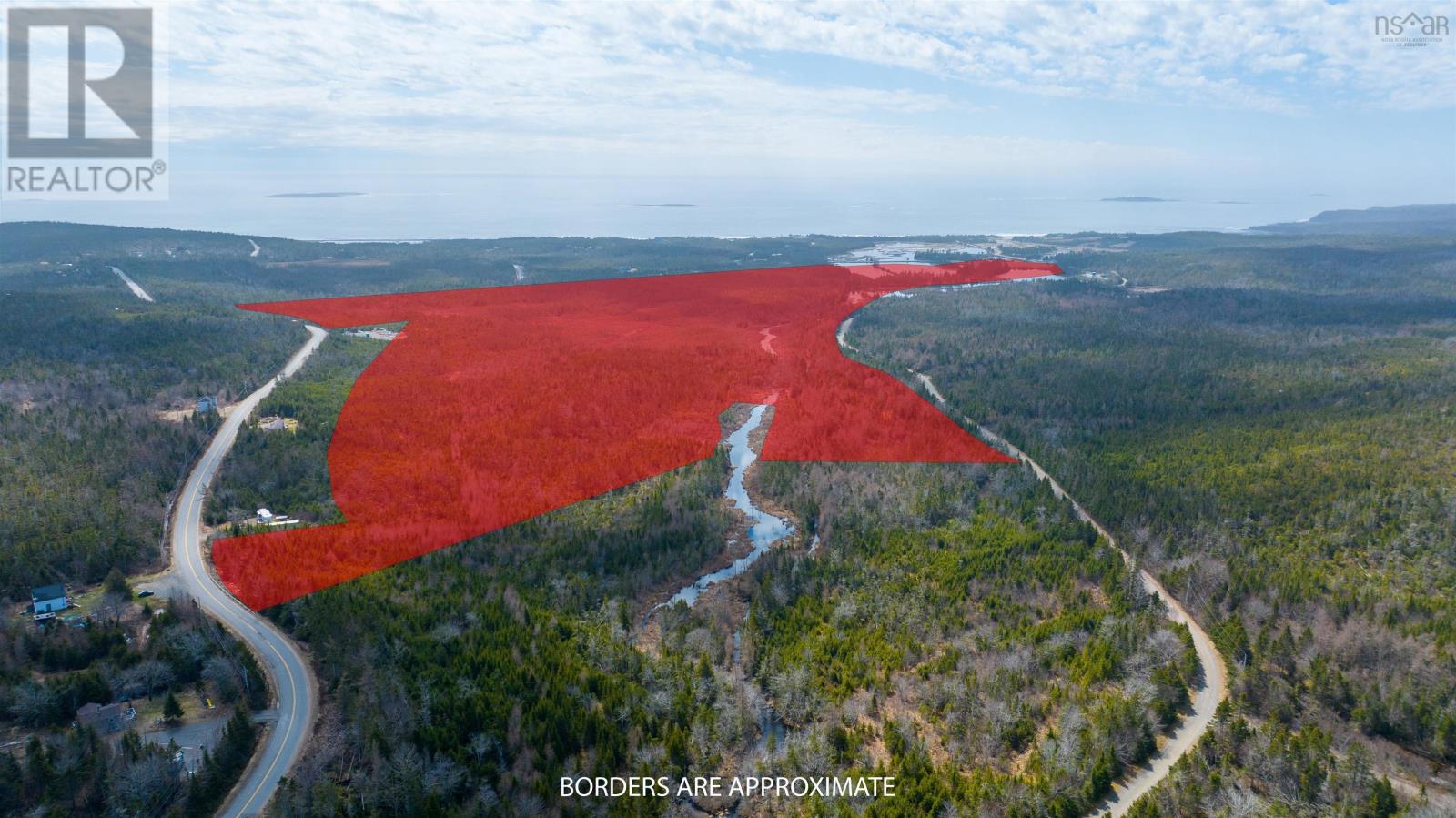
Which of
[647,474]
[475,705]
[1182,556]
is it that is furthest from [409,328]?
[1182,556]

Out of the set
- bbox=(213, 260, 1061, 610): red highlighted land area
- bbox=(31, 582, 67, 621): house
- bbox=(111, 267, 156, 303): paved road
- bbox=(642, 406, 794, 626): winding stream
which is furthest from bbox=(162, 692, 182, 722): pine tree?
bbox=(111, 267, 156, 303): paved road

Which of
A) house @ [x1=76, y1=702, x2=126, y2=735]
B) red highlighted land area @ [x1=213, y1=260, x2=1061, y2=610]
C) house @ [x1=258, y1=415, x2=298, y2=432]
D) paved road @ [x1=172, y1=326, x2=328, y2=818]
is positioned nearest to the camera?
paved road @ [x1=172, y1=326, x2=328, y2=818]

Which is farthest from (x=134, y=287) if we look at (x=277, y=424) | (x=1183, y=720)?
(x=1183, y=720)

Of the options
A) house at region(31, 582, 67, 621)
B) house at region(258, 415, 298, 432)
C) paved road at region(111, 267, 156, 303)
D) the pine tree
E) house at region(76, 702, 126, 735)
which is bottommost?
house at region(76, 702, 126, 735)

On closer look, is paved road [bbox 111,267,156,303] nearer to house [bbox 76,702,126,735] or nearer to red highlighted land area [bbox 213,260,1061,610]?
red highlighted land area [bbox 213,260,1061,610]

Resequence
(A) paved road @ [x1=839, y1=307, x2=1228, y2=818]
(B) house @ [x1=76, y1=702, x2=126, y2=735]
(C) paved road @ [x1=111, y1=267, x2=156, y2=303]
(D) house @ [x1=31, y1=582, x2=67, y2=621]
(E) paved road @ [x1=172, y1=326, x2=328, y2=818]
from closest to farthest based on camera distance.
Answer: (E) paved road @ [x1=172, y1=326, x2=328, y2=818] < (A) paved road @ [x1=839, y1=307, x2=1228, y2=818] < (B) house @ [x1=76, y1=702, x2=126, y2=735] < (D) house @ [x1=31, y1=582, x2=67, y2=621] < (C) paved road @ [x1=111, y1=267, x2=156, y2=303]

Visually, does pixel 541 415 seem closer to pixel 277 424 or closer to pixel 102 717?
pixel 277 424
